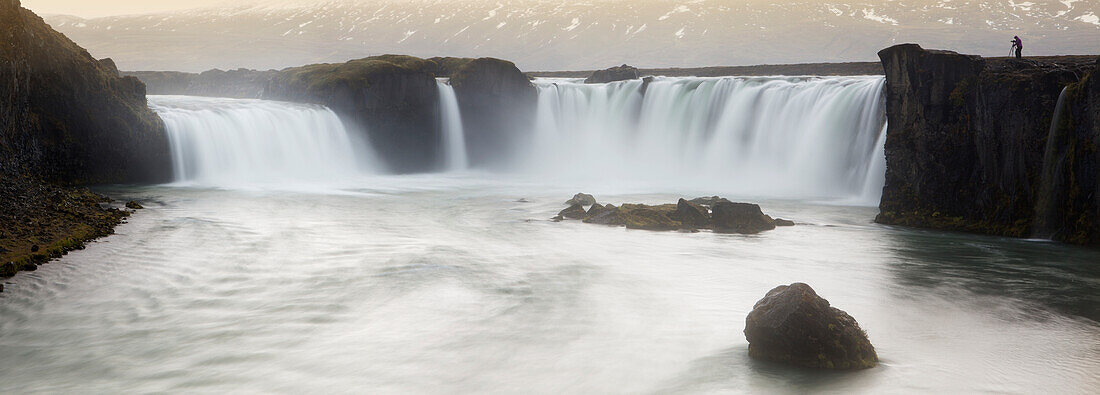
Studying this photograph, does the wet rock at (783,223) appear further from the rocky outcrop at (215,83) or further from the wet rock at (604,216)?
the rocky outcrop at (215,83)

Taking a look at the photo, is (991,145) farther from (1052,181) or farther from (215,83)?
(215,83)

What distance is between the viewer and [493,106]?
3941 centimetres

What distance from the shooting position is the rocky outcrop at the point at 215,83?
40713 millimetres

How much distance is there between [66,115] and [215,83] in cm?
2409

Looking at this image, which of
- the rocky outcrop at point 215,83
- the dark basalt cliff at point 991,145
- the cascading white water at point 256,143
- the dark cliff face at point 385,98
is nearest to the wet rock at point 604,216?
the dark basalt cliff at point 991,145

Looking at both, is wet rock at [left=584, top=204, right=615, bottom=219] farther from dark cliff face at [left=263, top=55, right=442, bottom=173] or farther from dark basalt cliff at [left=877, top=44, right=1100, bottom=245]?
dark cliff face at [left=263, top=55, right=442, bottom=173]

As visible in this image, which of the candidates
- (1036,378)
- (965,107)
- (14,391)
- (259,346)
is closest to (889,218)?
(965,107)

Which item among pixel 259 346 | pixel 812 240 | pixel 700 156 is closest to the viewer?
pixel 259 346

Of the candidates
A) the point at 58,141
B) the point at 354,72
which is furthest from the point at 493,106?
the point at 58,141

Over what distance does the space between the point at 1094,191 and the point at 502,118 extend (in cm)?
2881

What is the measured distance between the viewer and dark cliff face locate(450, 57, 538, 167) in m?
38.7

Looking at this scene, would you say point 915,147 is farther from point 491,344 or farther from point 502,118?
point 502,118

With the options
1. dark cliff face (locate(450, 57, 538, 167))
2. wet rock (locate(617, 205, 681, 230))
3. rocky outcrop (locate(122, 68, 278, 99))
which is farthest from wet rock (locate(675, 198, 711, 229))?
rocky outcrop (locate(122, 68, 278, 99))

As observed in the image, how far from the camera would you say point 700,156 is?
116 ft
